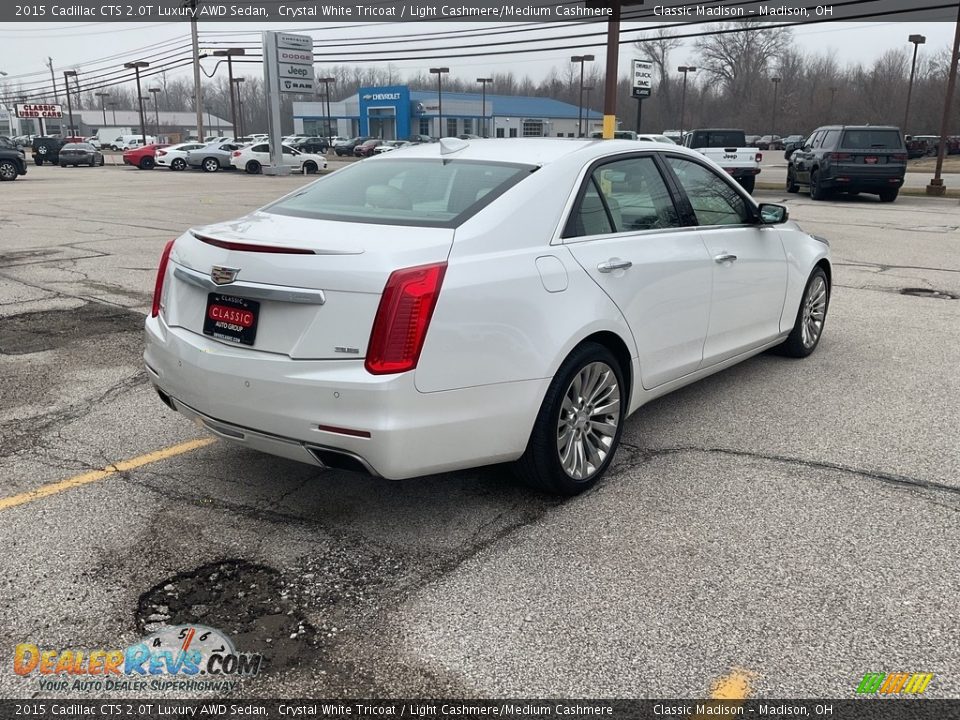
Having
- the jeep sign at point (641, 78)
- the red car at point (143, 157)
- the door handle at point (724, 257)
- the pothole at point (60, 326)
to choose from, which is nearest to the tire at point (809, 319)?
the door handle at point (724, 257)

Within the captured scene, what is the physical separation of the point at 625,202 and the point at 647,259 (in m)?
0.34

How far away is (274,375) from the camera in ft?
10.4

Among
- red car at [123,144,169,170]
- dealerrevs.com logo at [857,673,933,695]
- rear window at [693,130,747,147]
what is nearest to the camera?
dealerrevs.com logo at [857,673,933,695]

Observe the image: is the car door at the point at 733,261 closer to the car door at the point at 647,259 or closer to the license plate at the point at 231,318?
the car door at the point at 647,259

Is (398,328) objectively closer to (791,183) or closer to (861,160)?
(861,160)

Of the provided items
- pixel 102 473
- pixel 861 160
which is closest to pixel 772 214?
pixel 102 473

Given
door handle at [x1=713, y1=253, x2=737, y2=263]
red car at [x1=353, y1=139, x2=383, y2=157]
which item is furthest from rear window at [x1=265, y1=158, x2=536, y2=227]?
red car at [x1=353, y1=139, x2=383, y2=157]

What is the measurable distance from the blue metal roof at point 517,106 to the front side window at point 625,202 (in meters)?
85.7

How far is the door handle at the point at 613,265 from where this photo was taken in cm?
380

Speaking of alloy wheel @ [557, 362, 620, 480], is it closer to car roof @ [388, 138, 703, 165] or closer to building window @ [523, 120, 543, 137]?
car roof @ [388, 138, 703, 165]

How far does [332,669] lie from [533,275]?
1.76 metres

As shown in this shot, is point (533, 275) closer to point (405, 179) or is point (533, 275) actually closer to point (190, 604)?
point (405, 179)

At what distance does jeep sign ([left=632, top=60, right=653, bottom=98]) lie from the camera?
63.0 feet

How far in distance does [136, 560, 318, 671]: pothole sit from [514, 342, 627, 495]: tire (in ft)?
3.96
